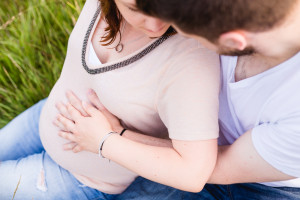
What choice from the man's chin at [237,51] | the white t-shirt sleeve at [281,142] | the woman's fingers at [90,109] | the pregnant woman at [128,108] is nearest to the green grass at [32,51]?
the pregnant woman at [128,108]

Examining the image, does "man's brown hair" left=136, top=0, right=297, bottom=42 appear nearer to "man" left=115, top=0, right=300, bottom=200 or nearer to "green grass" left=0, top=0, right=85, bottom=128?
"man" left=115, top=0, right=300, bottom=200

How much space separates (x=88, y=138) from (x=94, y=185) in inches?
12.1

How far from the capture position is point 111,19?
1.41m

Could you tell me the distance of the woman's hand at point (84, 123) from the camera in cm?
146

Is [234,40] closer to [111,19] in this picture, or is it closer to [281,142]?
[281,142]

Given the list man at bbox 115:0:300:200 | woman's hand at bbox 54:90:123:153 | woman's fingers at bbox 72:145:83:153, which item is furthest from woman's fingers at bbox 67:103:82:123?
man at bbox 115:0:300:200

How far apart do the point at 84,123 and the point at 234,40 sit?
771 millimetres

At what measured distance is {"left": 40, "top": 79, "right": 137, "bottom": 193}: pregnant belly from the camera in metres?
1.61

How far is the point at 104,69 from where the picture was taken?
4.43ft

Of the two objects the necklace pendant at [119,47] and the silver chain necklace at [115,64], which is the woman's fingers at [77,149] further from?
the necklace pendant at [119,47]

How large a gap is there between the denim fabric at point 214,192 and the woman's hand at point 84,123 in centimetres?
32

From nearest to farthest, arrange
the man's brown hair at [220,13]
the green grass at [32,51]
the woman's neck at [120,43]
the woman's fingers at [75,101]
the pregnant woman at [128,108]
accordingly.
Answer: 1. the man's brown hair at [220,13]
2. the pregnant woman at [128,108]
3. the woman's neck at [120,43]
4. the woman's fingers at [75,101]
5. the green grass at [32,51]

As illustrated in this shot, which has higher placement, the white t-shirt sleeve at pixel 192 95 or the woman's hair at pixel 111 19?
the woman's hair at pixel 111 19

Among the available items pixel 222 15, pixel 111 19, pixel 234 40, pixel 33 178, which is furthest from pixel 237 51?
pixel 33 178
